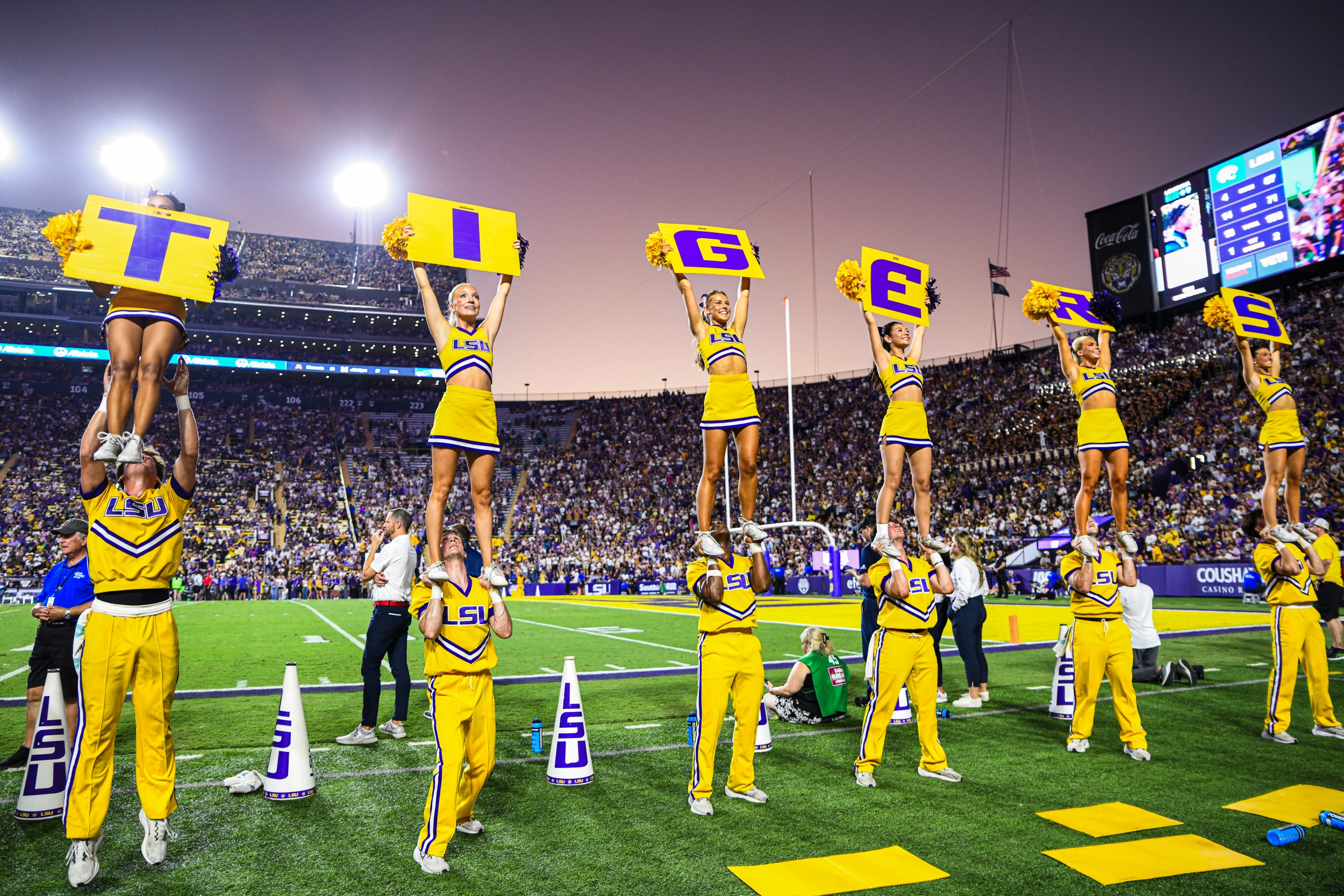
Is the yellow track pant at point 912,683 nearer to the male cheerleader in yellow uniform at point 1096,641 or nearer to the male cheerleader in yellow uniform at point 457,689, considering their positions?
the male cheerleader in yellow uniform at point 1096,641

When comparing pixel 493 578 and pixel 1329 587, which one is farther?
pixel 1329 587

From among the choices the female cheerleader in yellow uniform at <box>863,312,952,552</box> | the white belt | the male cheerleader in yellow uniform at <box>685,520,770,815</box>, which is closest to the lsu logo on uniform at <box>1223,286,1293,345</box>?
the female cheerleader in yellow uniform at <box>863,312,952,552</box>

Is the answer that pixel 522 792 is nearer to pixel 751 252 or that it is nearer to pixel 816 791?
pixel 816 791

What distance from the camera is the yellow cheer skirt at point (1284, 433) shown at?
9.08 meters

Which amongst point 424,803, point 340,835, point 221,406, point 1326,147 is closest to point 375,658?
point 424,803

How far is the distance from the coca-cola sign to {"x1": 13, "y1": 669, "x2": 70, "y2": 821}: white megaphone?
119ft

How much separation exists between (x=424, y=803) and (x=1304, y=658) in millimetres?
8243

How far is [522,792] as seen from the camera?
5832 millimetres

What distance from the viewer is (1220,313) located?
884cm

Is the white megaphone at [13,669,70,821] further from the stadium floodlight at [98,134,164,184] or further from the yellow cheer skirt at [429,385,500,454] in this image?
the stadium floodlight at [98,134,164,184]

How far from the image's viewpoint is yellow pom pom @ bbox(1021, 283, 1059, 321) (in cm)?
792

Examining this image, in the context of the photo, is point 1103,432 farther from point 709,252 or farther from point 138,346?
point 138,346

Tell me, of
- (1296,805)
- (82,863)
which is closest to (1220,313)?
(1296,805)

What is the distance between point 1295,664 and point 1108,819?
375 centimetres
